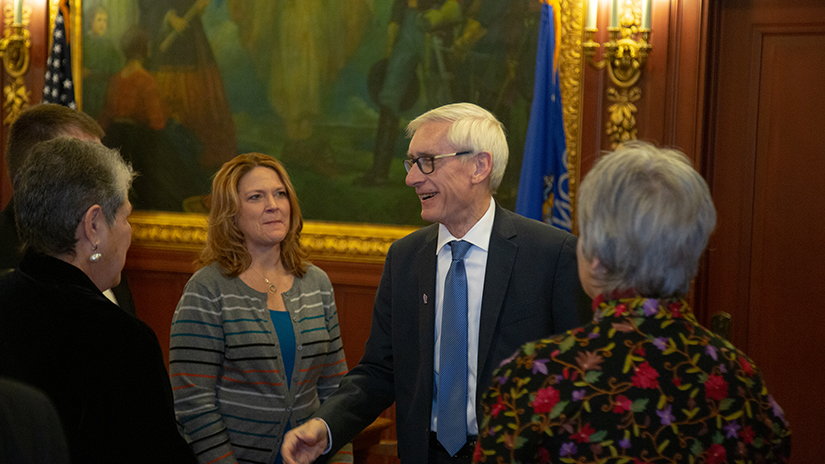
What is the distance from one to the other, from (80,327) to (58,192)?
395 millimetres

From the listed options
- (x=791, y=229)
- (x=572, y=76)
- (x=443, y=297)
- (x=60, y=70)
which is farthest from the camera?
(x=60, y=70)

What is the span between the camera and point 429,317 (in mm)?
2564

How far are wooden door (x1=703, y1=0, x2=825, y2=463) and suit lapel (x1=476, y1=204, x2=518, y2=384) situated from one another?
8.33 ft

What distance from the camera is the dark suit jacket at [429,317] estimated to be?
248cm

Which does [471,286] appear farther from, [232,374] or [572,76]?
[572,76]

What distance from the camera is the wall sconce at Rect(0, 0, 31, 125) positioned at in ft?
19.4

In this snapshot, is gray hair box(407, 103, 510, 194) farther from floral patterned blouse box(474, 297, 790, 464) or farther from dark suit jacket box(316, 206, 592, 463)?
floral patterned blouse box(474, 297, 790, 464)

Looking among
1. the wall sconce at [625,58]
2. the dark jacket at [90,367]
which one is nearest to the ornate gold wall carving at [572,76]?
the wall sconce at [625,58]

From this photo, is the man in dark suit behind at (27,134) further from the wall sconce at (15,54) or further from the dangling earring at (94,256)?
the wall sconce at (15,54)

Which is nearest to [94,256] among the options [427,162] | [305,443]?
[305,443]

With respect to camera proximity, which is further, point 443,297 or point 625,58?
point 625,58

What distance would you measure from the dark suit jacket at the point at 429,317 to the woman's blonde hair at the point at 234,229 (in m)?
0.86

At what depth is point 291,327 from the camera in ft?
10.7

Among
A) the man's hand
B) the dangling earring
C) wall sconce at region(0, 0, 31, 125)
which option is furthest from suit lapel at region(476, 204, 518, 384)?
wall sconce at region(0, 0, 31, 125)
